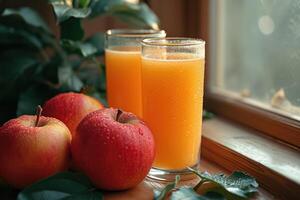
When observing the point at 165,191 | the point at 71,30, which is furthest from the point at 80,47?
the point at 165,191

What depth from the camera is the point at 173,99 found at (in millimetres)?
782

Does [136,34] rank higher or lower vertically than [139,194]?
higher

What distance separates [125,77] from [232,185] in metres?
0.33

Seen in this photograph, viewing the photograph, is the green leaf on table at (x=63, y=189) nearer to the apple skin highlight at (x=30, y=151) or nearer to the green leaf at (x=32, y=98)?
the apple skin highlight at (x=30, y=151)

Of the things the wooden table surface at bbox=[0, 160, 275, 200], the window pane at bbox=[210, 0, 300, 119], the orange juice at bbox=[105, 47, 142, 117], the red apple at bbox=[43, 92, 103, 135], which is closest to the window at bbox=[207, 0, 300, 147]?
the window pane at bbox=[210, 0, 300, 119]

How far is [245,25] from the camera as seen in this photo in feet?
3.58

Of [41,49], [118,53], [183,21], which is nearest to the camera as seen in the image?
[118,53]

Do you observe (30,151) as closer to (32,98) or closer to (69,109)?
(69,109)

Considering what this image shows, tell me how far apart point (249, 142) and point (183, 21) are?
475 millimetres

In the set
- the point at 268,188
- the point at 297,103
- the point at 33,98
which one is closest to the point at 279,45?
the point at 297,103

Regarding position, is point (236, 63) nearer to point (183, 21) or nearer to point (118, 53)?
point (183, 21)

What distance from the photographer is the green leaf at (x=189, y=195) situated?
0.67 metres

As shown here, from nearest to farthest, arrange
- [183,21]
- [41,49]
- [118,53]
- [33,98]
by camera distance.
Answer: [118,53] → [33,98] → [41,49] → [183,21]

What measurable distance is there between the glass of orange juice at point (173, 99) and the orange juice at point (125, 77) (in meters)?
0.11
